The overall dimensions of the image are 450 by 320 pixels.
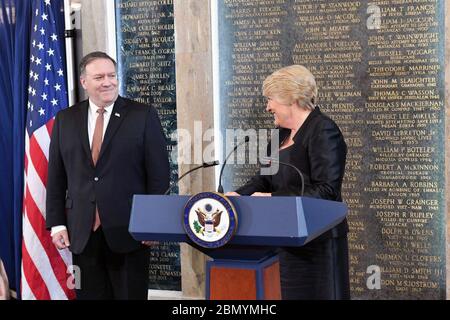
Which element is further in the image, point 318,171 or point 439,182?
point 439,182

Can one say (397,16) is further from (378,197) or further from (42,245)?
(42,245)

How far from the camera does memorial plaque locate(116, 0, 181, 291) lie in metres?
4.48

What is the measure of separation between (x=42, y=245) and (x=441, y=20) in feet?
9.03

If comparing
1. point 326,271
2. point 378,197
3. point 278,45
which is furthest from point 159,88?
point 326,271

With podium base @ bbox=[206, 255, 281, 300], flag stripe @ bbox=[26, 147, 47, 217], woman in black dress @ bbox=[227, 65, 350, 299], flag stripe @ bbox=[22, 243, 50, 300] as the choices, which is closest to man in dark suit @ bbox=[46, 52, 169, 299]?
flag stripe @ bbox=[26, 147, 47, 217]

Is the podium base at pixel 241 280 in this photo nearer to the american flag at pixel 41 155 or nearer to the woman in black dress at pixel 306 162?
the woman in black dress at pixel 306 162

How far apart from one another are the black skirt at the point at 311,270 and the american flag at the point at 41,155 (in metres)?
1.93

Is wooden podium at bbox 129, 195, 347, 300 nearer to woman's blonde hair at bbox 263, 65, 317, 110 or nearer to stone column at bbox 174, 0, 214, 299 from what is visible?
woman's blonde hair at bbox 263, 65, 317, 110

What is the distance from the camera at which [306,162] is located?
269 cm

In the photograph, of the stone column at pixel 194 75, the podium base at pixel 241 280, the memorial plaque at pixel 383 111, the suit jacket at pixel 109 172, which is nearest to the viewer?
the podium base at pixel 241 280

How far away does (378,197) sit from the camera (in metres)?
4.04

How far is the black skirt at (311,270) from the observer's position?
2.71 m

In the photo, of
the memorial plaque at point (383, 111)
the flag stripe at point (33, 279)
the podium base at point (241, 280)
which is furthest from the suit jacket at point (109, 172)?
the memorial plaque at point (383, 111)

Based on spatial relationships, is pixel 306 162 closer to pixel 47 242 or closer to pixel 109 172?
pixel 109 172
